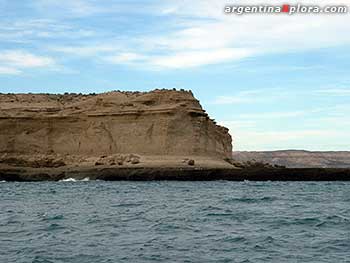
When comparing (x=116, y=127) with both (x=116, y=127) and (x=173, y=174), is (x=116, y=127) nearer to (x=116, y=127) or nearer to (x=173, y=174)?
(x=116, y=127)

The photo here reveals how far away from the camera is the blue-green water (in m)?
14.7

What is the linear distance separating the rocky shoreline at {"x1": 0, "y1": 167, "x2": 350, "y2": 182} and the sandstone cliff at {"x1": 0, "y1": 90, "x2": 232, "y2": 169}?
320 inches

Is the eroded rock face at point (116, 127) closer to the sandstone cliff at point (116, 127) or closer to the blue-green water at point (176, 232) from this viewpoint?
the sandstone cliff at point (116, 127)

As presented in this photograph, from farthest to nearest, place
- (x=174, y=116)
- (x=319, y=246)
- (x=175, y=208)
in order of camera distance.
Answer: (x=174, y=116), (x=175, y=208), (x=319, y=246)

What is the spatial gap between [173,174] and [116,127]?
1413 cm

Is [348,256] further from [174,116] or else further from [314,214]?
[174,116]

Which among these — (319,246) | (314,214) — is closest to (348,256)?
(319,246)

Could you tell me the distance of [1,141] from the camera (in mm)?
69250

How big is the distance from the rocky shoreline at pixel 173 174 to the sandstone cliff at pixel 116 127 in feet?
26.7

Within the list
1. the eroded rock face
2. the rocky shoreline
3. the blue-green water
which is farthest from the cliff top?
the blue-green water

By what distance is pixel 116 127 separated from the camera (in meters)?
68.9

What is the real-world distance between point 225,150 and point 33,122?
65.0ft

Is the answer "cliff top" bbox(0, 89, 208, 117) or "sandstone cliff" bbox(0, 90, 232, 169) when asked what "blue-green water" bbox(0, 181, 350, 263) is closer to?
"sandstone cliff" bbox(0, 90, 232, 169)

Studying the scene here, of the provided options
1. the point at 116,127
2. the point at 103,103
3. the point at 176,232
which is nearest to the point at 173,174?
the point at 116,127
